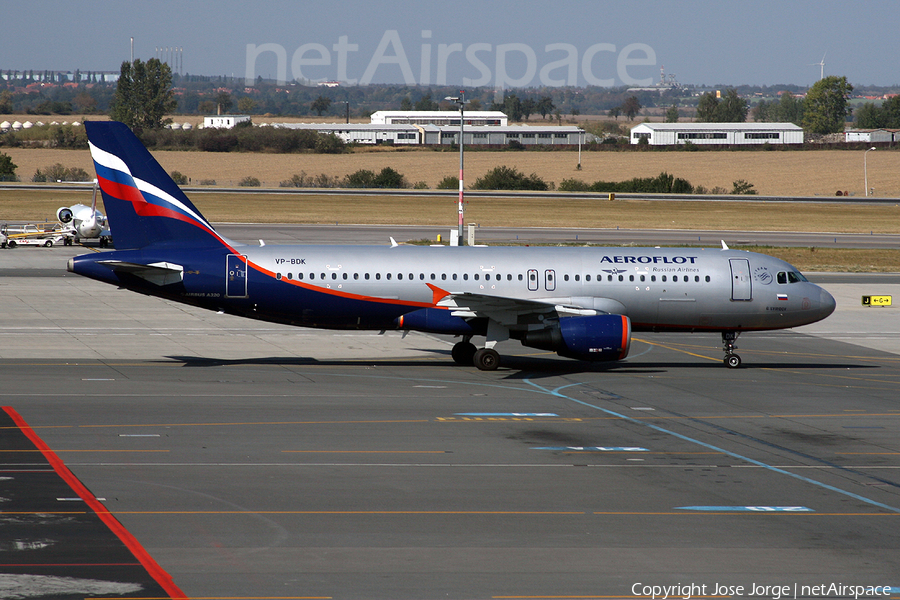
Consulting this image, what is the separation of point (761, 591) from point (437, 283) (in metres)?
20.7

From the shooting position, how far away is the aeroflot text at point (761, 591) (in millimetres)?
13625

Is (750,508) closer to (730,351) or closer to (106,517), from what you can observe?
(106,517)

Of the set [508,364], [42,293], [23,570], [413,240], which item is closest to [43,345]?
[42,293]

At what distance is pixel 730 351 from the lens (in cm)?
3512

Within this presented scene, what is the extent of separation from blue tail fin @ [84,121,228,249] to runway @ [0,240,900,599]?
4.58 metres

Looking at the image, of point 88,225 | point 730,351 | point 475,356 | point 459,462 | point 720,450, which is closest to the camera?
point 459,462

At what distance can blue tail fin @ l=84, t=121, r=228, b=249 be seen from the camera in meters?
32.5

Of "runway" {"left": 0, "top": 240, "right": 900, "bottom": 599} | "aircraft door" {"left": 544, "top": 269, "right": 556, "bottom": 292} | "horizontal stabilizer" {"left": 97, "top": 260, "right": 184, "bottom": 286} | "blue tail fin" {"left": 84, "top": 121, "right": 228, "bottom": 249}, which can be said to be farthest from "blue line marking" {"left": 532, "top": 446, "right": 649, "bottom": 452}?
"blue tail fin" {"left": 84, "top": 121, "right": 228, "bottom": 249}

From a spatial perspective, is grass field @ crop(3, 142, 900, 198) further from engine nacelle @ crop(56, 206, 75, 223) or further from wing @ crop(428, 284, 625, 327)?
wing @ crop(428, 284, 625, 327)

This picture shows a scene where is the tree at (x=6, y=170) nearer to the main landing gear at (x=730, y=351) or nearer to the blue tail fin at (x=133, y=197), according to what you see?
the blue tail fin at (x=133, y=197)

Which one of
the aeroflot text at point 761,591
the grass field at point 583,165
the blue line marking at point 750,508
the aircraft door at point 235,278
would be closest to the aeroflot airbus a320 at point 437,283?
the aircraft door at point 235,278

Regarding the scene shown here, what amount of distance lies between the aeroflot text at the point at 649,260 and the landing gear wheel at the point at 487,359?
5.35m

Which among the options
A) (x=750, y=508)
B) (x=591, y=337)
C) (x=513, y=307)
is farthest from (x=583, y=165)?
(x=750, y=508)

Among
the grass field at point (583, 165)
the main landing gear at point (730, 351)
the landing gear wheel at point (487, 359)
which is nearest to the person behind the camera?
the landing gear wheel at point (487, 359)
